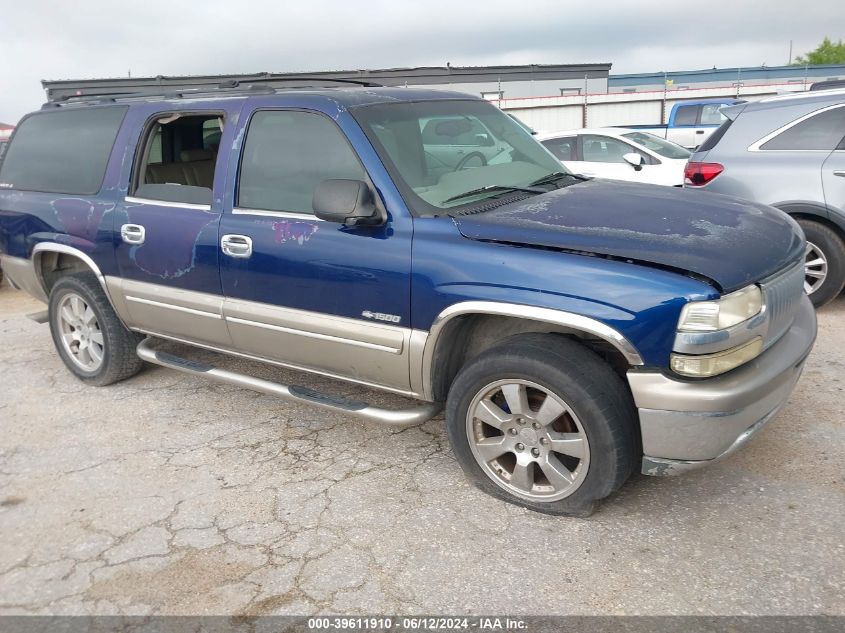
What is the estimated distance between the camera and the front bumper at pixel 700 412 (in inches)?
107

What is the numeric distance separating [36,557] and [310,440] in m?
1.46

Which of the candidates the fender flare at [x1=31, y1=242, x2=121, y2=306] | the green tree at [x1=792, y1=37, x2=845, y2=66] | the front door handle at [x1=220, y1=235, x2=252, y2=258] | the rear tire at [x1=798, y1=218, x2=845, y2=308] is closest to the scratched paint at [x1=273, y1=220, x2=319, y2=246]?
the front door handle at [x1=220, y1=235, x2=252, y2=258]

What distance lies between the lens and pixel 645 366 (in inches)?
109

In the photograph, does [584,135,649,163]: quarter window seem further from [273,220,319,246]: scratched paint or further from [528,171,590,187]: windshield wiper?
[273,220,319,246]: scratched paint

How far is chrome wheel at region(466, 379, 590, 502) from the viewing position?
2998 mm

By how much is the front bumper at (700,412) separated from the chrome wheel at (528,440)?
0.29 metres

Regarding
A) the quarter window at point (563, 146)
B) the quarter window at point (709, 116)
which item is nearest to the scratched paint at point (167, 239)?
the quarter window at point (563, 146)

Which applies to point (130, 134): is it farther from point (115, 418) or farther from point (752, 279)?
point (752, 279)

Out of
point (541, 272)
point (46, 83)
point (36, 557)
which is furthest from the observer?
point (46, 83)

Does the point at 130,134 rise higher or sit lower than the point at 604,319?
higher

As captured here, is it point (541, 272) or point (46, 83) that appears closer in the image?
point (541, 272)

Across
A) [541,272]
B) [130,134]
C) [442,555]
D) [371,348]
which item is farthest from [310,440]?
[130,134]

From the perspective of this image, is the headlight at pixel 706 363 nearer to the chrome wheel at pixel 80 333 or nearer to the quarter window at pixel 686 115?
the chrome wheel at pixel 80 333

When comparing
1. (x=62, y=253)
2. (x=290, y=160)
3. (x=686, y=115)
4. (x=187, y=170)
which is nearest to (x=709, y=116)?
(x=686, y=115)
